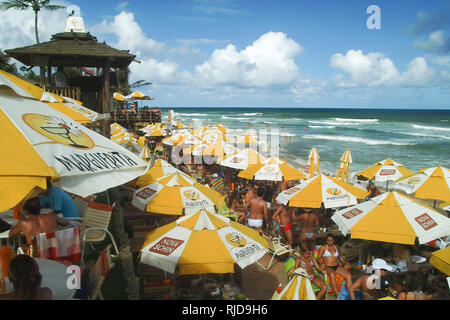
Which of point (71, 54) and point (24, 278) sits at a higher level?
point (71, 54)

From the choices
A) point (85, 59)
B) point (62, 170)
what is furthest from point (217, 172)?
point (62, 170)

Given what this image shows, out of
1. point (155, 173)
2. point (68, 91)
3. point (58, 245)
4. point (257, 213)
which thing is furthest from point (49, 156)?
point (68, 91)

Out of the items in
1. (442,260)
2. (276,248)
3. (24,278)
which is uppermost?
(24,278)

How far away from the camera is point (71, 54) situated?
11891 millimetres

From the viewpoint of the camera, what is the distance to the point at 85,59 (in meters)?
12.8

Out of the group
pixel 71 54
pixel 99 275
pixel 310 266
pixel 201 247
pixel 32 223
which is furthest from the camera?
pixel 71 54

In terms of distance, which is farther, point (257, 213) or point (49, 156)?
point (257, 213)

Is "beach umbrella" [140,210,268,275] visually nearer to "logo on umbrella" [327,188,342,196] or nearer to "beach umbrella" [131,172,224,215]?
"beach umbrella" [131,172,224,215]

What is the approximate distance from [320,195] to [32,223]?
5.77 m

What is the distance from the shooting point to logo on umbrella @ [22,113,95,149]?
2920 millimetres

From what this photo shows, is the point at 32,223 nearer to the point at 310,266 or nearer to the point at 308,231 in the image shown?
the point at 310,266

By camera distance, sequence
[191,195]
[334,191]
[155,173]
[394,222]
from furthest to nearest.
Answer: [155,173] < [334,191] < [191,195] < [394,222]

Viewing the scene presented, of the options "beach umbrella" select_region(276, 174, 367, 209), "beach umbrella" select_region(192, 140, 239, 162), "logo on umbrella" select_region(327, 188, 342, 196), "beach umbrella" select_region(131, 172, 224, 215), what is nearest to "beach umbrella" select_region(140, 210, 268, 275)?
"beach umbrella" select_region(131, 172, 224, 215)

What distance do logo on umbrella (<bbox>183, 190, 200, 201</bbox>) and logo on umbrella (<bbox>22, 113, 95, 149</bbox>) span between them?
140 inches
